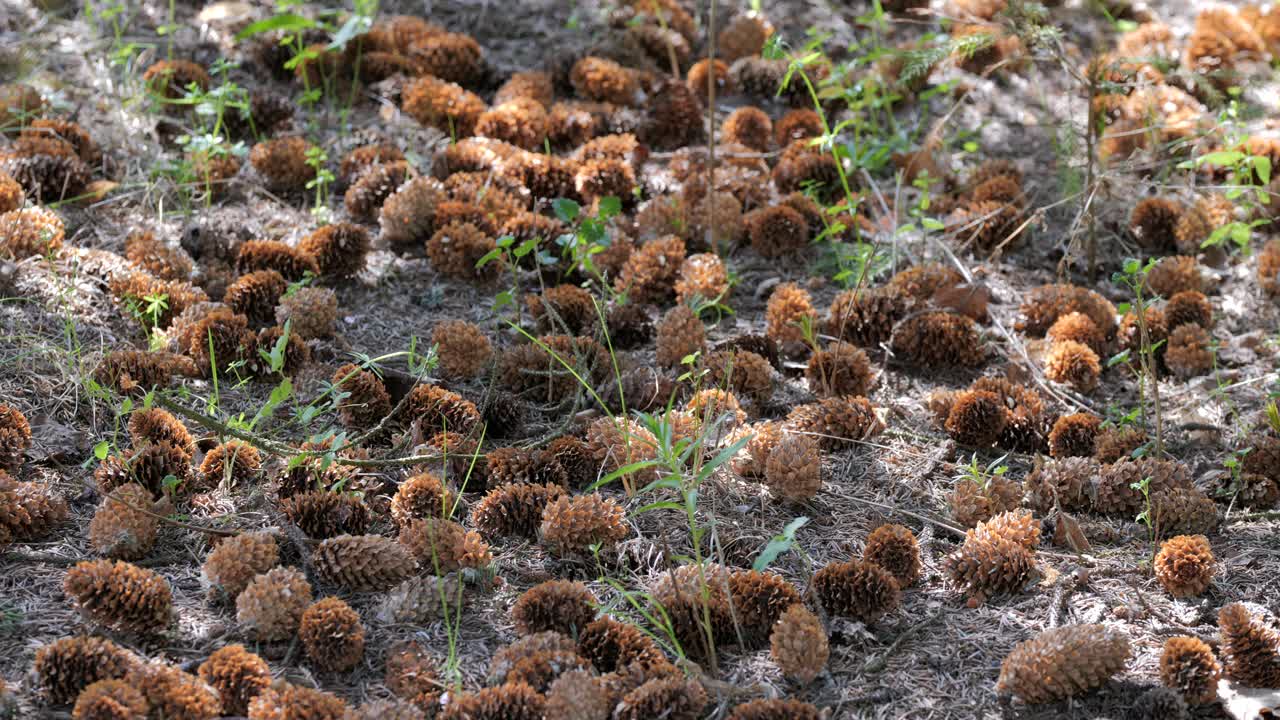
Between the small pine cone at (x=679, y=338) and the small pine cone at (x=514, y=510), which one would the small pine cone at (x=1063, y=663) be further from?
the small pine cone at (x=679, y=338)

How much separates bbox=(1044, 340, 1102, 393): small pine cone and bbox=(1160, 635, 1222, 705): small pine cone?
1142mm

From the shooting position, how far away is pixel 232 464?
8.91ft

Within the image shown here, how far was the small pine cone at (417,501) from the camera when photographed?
2.62m

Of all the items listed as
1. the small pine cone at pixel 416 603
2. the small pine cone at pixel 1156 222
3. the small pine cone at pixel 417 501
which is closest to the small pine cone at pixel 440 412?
the small pine cone at pixel 417 501

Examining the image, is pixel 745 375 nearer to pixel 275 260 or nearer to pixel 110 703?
pixel 275 260

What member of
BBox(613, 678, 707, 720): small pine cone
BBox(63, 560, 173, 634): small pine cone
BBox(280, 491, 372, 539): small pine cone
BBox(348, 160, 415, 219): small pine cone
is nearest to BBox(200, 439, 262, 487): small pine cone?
BBox(280, 491, 372, 539): small pine cone

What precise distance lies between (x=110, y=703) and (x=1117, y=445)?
2.28 m

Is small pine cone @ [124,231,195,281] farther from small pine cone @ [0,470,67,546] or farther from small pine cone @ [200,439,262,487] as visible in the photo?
small pine cone @ [0,470,67,546]

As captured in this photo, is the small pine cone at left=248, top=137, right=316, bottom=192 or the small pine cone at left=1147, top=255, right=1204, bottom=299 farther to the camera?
the small pine cone at left=248, top=137, right=316, bottom=192

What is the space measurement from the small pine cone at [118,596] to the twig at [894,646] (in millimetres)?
1364

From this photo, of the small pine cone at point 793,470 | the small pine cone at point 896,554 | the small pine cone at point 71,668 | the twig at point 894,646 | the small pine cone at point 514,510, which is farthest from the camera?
the small pine cone at point 793,470

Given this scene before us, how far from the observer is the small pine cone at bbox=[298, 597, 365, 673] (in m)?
2.23

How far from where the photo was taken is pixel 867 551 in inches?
101

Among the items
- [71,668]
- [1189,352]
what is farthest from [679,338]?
[71,668]
